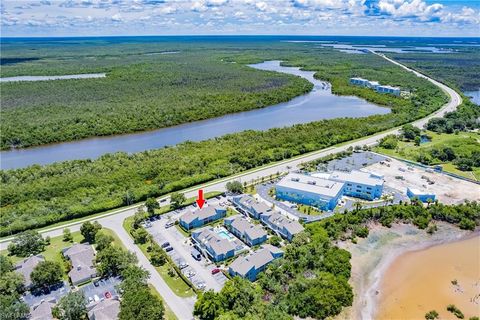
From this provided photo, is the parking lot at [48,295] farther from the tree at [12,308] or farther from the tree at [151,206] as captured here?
the tree at [151,206]

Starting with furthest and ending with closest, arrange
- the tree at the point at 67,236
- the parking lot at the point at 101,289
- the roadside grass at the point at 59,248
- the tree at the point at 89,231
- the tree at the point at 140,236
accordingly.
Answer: the tree at the point at 67,236
the tree at the point at 89,231
the tree at the point at 140,236
the roadside grass at the point at 59,248
the parking lot at the point at 101,289

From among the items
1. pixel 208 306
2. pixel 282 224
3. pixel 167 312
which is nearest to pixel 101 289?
pixel 167 312

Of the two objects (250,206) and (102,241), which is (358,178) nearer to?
(250,206)

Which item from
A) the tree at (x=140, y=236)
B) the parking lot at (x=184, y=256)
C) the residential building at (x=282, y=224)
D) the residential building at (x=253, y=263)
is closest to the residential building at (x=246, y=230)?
the residential building at (x=282, y=224)

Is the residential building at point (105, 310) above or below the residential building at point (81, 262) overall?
above

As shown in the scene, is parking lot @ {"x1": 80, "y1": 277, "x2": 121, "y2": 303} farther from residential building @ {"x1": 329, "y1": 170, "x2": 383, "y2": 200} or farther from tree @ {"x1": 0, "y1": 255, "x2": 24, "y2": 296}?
residential building @ {"x1": 329, "y1": 170, "x2": 383, "y2": 200}

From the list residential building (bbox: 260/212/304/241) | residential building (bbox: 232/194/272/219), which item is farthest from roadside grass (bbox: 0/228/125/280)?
residential building (bbox: 260/212/304/241)

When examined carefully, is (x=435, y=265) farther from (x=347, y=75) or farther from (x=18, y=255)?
(x=347, y=75)
